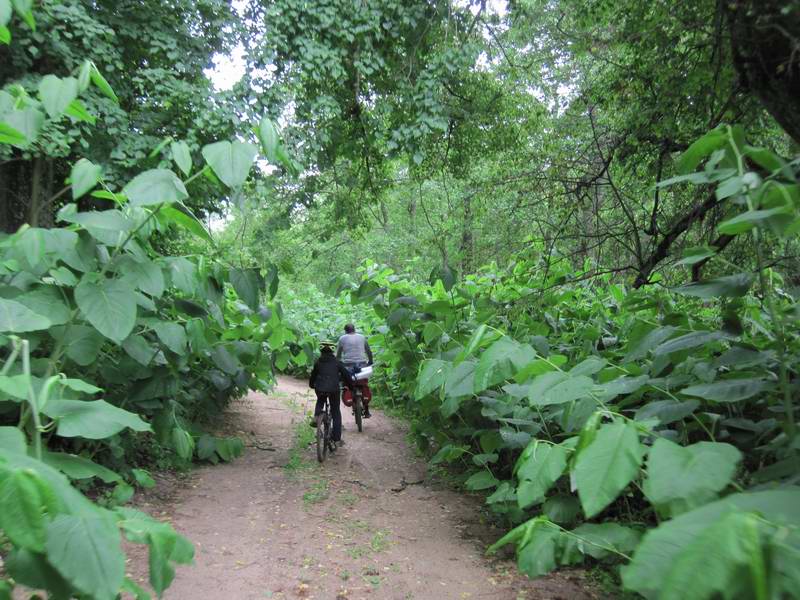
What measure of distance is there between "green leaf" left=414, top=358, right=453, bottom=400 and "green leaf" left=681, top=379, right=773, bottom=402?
0.99 m

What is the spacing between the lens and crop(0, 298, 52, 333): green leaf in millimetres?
1761

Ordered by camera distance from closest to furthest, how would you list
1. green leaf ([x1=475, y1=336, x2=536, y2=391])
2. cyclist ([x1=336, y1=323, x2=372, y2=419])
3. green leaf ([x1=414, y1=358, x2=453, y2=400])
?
green leaf ([x1=475, y1=336, x2=536, y2=391]), green leaf ([x1=414, y1=358, x2=453, y2=400]), cyclist ([x1=336, y1=323, x2=372, y2=419])

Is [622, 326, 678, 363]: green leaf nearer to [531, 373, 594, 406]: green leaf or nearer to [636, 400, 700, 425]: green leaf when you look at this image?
[636, 400, 700, 425]: green leaf

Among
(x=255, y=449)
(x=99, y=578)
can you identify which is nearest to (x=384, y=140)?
(x=255, y=449)

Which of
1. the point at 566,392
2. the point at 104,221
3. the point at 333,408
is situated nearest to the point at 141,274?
the point at 104,221

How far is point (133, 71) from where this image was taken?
9.48 meters

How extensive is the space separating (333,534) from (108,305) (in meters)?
3.51

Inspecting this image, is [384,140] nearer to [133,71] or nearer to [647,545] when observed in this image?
[133,71]

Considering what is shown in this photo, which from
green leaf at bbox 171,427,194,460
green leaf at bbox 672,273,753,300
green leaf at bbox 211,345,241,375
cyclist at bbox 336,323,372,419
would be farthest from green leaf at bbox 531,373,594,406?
cyclist at bbox 336,323,372,419

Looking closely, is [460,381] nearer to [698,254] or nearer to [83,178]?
[698,254]

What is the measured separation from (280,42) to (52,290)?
21.9ft

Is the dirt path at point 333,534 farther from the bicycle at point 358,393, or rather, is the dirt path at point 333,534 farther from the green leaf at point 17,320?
the green leaf at point 17,320

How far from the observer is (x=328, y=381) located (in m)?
7.75

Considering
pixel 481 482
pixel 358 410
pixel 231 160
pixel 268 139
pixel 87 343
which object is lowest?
pixel 358 410
